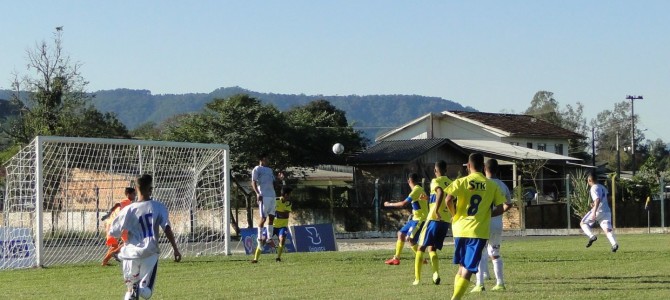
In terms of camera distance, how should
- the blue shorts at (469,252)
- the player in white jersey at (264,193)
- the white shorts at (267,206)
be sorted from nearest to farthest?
the blue shorts at (469,252) < the player in white jersey at (264,193) < the white shorts at (267,206)

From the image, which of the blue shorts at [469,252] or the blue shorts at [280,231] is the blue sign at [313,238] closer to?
the blue shorts at [280,231]

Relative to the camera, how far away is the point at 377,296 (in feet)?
47.0

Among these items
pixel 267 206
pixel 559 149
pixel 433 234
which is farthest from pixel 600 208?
pixel 559 149

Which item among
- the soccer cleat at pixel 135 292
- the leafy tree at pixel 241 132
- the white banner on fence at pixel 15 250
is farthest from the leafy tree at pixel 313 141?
the soccer cleat at pixel 135 292

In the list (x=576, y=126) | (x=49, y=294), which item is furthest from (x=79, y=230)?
(x=576, y=126)

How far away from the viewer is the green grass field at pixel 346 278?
14688 mm

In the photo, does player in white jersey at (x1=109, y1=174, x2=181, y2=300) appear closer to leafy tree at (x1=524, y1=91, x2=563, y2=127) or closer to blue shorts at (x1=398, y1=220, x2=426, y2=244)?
blue shorts at (x1=398, y1=220, x2=426, y2=244)

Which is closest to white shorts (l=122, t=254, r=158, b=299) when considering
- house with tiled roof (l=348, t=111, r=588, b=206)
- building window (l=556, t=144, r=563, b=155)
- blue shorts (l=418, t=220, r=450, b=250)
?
blue shorts (l=418, t=220, r=450, b=250)

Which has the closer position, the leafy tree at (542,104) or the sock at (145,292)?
the sock at (145,292)

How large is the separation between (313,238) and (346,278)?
1117cm

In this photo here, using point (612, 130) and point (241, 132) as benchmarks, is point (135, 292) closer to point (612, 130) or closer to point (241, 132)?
point (241, 132)

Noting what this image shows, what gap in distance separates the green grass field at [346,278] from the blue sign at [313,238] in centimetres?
455

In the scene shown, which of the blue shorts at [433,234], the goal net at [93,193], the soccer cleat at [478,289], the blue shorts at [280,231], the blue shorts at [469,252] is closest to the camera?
the blue shorts at [469,252]

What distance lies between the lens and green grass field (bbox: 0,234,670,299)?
48.2 ft
